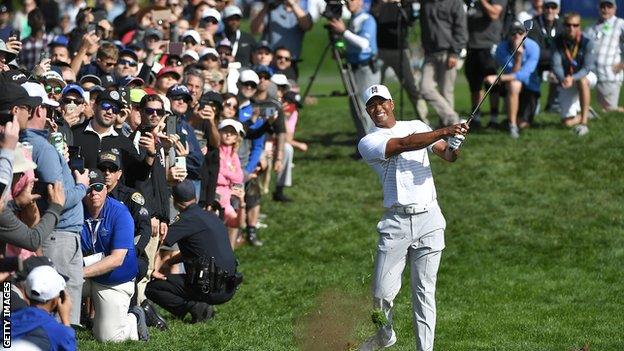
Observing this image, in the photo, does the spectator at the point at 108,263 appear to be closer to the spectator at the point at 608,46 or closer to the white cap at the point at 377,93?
the white cap at the point at 377,93

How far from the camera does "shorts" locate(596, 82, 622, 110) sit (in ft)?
73.3

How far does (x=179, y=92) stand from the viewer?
14.1 m

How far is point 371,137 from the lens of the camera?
37.8ft

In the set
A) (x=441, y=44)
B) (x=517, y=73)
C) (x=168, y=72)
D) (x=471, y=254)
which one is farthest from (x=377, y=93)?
(x=517, y=73)

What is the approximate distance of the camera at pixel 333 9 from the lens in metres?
20.8

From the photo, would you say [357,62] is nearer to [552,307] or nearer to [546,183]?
[546,183]

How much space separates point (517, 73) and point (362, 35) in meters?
2.45

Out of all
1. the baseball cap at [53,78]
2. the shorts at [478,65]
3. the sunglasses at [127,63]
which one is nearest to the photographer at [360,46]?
the shorts at [478,65]

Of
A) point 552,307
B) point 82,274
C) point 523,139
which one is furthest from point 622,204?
point 82,274

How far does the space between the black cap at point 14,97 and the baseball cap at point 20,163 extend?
53 centimetres

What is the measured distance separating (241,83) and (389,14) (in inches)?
183

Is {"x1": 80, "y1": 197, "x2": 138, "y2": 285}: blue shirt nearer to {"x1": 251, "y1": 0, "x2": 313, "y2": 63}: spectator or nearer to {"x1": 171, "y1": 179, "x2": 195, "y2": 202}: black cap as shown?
{"x1": 171, "y1": 179, "x2": 195, "y2": 202}: black cap

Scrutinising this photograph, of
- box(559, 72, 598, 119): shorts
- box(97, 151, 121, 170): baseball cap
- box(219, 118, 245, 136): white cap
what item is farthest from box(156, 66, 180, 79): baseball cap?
box(559, 72, 598, 119): shorts

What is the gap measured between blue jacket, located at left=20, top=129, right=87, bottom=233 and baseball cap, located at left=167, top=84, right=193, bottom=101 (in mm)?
3323
